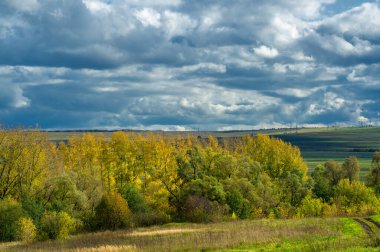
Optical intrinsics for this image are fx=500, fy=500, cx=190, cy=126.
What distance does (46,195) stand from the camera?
297 ft

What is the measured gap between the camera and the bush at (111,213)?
80.5 meters

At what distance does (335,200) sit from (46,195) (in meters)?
66.0

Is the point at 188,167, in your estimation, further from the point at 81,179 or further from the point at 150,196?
the point at 81,179

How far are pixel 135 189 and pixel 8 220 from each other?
85.7ft

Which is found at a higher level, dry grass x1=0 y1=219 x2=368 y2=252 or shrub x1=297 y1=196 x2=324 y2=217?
dry grass x1=0 y1=219 x2=368 y2=252

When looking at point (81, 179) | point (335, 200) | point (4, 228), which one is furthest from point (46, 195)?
point (335, 200)

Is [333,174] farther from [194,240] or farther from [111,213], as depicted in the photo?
[194,240]

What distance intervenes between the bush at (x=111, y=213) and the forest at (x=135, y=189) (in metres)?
0.16

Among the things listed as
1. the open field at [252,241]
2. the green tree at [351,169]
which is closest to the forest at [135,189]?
the green tree at [351,169]

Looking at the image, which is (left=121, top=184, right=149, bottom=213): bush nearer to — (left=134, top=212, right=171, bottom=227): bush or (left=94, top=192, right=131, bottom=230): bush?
(left=134, top=212, right=171, bottom=227): bush

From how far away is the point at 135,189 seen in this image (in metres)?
94.8

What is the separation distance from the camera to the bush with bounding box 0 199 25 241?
245 feet

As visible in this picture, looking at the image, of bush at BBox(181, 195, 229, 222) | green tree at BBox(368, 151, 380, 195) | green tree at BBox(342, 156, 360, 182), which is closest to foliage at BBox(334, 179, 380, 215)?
green tree at BBox(368, 151, 380, 195)

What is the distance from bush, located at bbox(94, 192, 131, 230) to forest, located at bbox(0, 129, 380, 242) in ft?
0.53
